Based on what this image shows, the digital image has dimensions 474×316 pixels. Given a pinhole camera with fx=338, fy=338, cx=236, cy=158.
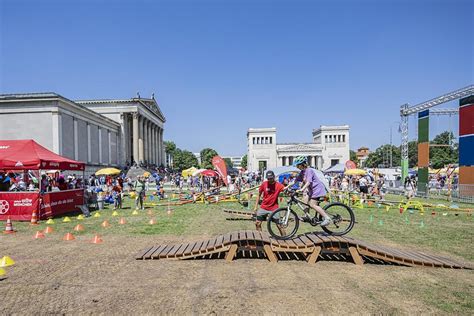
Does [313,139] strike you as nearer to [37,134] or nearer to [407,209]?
[37,134]

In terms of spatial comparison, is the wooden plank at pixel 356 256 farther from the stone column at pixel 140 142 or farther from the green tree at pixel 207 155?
the green tree at pixel 207 155

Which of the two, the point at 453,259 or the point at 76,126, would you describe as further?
the point at 76,126

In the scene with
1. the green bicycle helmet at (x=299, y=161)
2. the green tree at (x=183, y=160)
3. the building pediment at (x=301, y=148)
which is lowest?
the green tree at (x=183, y=160)

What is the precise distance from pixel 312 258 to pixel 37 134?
2095 inches

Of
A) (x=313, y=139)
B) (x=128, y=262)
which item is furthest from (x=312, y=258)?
(x=313, y=139)

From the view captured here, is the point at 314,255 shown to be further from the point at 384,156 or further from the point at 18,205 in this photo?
the point at 384,156

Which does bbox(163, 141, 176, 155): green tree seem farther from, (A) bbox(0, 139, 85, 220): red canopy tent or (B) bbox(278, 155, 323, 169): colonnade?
(A) bbox(0, 139, 85, 220): red canopy tent

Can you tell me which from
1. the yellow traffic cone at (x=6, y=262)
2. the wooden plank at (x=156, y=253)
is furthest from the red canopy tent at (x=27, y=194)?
the wooden plank at (x=156, y=253)

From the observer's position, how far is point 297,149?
13250 centimetres

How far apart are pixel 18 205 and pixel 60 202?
1.96 meters

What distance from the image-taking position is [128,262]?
7.49m

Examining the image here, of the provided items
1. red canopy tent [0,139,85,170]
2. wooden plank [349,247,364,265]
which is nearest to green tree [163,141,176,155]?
red canopy tent [0,139,85,170]

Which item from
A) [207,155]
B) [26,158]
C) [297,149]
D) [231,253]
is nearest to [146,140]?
[297,149]

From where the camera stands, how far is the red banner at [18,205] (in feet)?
49.8
